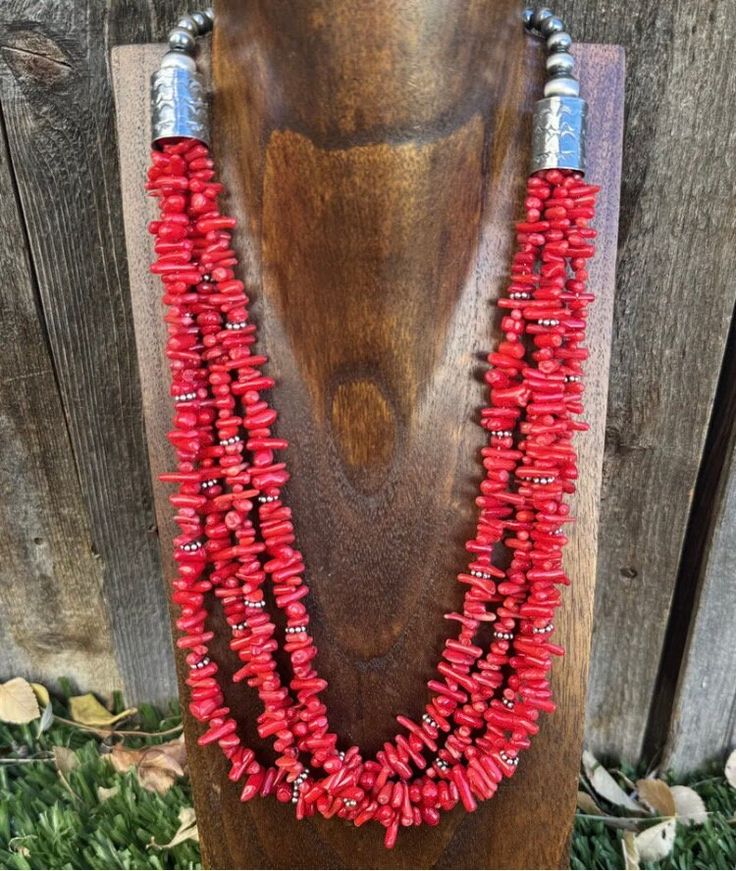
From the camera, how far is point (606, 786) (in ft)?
3.56

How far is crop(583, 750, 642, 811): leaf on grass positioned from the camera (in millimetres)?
1070

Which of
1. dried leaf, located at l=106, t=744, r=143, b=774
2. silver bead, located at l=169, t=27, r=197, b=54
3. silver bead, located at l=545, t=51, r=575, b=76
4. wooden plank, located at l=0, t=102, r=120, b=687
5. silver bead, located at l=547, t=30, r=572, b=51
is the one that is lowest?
dried leaf, located at l=106, t=744, r=143, b=774

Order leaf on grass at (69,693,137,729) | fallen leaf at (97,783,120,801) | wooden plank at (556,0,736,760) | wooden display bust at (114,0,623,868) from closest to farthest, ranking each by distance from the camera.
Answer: wooden display bust at (114,0,623,868)
wooden plank at (556,0,736,760)
fallen leaf at (97,783,120,801)
leaf on grass at (69,693,137,729)

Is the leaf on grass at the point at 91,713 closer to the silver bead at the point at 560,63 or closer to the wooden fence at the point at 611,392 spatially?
the wooden fence at the point at 611,392

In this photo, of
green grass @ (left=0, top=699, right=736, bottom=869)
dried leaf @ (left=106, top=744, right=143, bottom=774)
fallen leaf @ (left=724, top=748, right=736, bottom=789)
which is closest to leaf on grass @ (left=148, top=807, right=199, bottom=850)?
green grass @ (left=0, top=699, right=736, bottom=869)

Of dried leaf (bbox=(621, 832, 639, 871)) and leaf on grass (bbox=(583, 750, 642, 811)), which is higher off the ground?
leaf on grass (bbox=(583, 750, 642, 811))

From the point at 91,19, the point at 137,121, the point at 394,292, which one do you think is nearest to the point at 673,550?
the point at 394,292

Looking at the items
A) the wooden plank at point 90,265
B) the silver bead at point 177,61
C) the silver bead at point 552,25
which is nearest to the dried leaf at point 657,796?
the wooden plank at point 90,265

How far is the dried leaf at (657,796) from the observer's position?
104 cm

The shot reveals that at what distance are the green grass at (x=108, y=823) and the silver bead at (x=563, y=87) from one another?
923 millimetres

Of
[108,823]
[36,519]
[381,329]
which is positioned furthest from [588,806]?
[36,519]

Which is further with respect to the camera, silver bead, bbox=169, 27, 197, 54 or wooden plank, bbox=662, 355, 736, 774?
wooden plank, bbox=662, 355, 736, 774

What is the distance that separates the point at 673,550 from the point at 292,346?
2.01ft

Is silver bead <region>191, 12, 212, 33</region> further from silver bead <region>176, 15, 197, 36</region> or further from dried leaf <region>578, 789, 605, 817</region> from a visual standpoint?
dried leaf <region>578, 789, 605, 817</region>
